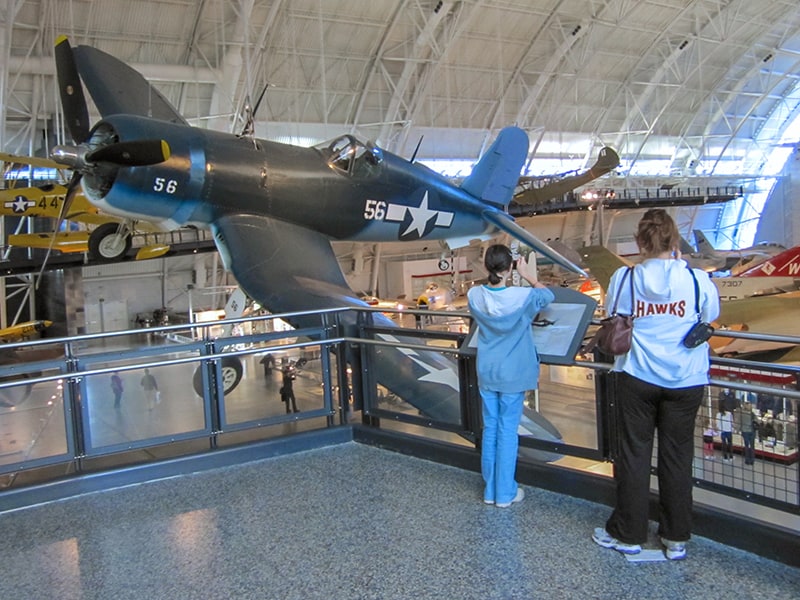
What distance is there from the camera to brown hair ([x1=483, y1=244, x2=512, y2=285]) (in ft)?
11.0

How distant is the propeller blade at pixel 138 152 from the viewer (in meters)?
6.69

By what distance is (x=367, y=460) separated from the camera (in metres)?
4.45

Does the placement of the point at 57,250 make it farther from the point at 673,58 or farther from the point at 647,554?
the point at 673,58

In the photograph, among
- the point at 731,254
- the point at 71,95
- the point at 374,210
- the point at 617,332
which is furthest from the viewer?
the point at 731,254

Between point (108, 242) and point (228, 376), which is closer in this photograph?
point (228, 376)

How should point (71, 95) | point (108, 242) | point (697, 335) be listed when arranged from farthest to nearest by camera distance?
1. point (108, 242)
2. point (71, 95)
3. point (697, 335)

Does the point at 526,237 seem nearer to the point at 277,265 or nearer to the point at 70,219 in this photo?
the point at 277,265

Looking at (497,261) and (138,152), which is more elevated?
(138,152)

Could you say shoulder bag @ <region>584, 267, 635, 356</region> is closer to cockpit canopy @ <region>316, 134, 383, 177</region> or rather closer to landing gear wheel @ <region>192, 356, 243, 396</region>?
landing gear wheel @ <region>192, 356, 243, 396</region>

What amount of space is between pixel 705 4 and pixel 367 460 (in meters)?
31.3

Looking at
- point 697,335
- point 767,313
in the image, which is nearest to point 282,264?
point 697,335

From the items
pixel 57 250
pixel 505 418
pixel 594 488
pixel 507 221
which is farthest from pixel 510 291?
pixel 57 250

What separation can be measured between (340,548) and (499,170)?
9715 mm

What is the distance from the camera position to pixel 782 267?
1577cm
